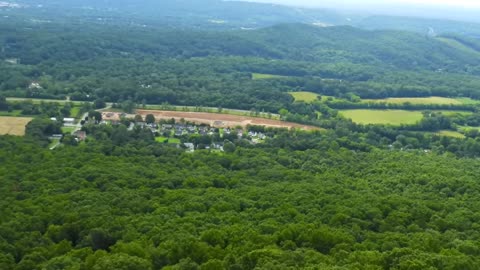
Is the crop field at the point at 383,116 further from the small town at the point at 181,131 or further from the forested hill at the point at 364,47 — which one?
the forested hill at the point at 364,47

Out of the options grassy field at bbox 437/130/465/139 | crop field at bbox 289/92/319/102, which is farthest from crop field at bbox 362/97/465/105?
grassy field at bbox 437/130/465/139

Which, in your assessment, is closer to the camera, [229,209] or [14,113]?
[229,209]

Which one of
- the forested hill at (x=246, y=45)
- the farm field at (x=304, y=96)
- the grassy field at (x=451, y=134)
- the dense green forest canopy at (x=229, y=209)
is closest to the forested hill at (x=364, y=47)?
the forested hill at (x=246, y=45)

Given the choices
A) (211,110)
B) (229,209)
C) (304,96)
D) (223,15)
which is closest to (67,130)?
(211,110)

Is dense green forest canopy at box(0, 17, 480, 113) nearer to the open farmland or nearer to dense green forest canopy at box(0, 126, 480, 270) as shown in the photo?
the open farmland

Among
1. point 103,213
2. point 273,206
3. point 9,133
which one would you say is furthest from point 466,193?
point 9,133

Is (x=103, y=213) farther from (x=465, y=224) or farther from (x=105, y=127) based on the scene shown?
(x=105, y=127)

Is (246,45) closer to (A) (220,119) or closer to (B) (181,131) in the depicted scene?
(A) (220,119)
